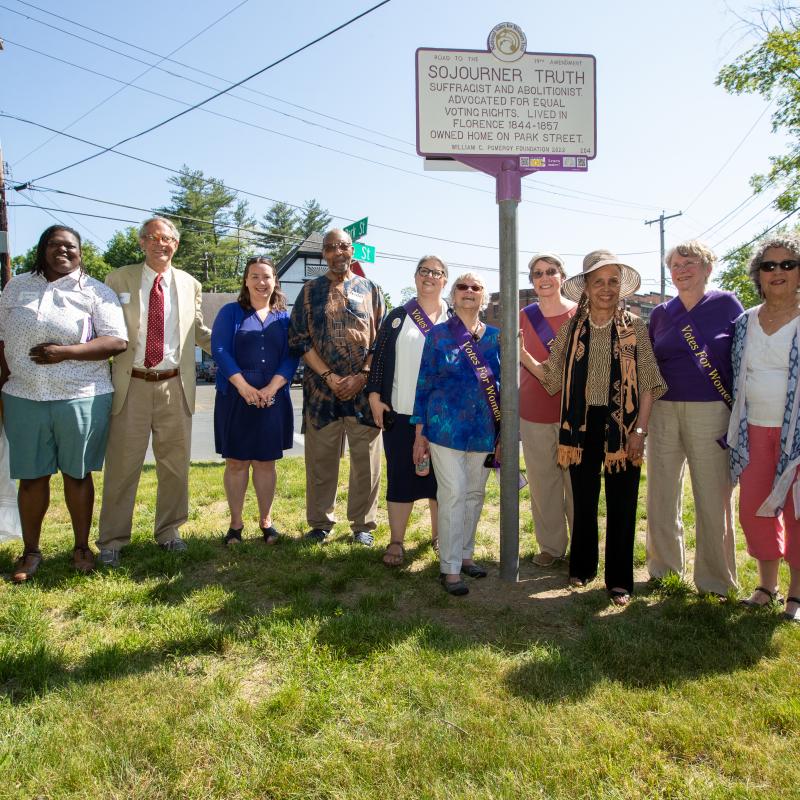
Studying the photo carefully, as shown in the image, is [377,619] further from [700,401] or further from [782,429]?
[782,429]

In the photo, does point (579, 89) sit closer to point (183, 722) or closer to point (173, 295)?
point (173, 295)

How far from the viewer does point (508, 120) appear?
12.4ft

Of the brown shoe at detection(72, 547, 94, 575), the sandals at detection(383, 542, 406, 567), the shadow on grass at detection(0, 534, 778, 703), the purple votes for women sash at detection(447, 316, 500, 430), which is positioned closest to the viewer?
the shadow on grass at detection(0, 534, 778, 703)

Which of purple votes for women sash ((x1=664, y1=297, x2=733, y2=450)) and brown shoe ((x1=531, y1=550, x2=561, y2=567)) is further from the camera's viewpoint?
brown shoe ((x1=531, y1=550, x2=561, y2=567))

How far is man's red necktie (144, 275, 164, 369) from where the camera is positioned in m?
4.46

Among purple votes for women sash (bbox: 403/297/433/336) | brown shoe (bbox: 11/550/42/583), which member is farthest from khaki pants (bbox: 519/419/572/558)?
brown shoe (bbox: 11/550/42/583)

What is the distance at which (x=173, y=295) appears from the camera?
15.2ft

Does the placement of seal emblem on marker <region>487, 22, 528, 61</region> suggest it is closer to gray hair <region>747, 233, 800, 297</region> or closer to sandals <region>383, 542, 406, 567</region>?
gray hair <region>747, 233, 800, 297</region>

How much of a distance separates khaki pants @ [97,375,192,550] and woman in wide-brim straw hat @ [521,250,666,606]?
2733mm

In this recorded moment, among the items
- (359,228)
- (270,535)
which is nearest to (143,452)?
(270,535)

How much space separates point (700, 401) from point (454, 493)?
158 cm

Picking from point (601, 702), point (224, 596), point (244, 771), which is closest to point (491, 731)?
point (601, 702)

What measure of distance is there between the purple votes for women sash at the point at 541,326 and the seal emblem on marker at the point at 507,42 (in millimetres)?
1593

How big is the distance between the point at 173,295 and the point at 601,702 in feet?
12.4
